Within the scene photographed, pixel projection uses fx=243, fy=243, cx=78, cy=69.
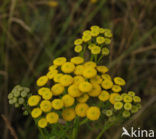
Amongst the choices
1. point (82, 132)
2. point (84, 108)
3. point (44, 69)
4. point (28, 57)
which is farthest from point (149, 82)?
point (84, 108)

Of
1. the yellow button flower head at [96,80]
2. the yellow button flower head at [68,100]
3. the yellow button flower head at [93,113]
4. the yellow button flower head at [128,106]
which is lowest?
the yellow button flower head at [128,106]

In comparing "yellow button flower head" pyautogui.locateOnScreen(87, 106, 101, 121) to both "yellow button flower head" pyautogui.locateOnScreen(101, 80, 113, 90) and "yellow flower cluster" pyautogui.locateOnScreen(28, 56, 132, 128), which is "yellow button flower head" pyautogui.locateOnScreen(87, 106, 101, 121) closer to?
"yellow flower cluster" pyautogui.locateOnScreen(28, 56, 132, 128)

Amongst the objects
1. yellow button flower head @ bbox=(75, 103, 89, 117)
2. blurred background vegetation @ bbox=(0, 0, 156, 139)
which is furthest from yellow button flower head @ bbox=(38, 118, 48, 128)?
blurred background vegetation @ bbox=(0, 0, 156, 139)

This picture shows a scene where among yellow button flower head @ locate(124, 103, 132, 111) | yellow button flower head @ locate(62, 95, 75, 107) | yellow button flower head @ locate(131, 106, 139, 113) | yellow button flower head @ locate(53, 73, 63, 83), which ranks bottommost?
yellow button flower head @ locate(131, 106, 139, 113)

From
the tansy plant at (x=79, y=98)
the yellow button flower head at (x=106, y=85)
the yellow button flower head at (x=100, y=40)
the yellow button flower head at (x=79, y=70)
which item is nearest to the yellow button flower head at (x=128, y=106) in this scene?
the tansy plant at (x=79, y=98)

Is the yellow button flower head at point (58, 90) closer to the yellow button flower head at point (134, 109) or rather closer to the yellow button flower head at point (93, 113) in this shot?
the yellow button flower head at point (93, 113)

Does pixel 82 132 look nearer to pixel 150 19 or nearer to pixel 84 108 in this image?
pixel 84 108

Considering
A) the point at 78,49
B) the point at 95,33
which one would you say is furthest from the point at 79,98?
the point at 95,33
